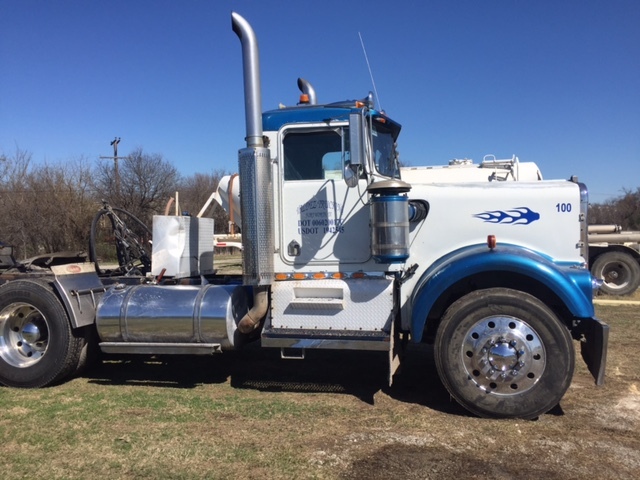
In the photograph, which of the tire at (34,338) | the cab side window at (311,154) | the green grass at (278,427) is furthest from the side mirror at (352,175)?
the tire at (34,338)

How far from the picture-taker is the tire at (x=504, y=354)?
4.29 metres

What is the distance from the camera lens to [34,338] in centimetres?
562

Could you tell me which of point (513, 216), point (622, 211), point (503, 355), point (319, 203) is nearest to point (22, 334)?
point (319, 203)

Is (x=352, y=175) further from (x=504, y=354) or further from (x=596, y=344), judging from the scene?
(x=596, y=344)

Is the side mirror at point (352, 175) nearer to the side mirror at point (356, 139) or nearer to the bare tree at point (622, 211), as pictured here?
the side mirror at point (356, 139)

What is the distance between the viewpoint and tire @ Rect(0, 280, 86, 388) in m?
5.39

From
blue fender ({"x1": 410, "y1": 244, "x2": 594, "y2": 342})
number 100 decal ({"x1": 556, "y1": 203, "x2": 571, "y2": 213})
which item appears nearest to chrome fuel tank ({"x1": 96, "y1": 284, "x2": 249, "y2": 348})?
blue fender ({"x1": 410, "y1": 244, "x2": 594, "y2": 342})

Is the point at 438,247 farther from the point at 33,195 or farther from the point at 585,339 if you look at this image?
the point at 33,195

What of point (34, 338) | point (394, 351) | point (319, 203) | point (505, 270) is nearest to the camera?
point (505, 270)

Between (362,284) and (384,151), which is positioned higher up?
(384,151)

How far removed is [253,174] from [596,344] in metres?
3.28

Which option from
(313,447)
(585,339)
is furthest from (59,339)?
(585,339)

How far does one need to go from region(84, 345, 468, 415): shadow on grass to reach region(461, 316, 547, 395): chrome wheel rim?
16.8 inches

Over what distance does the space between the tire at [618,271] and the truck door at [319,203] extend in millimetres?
9918
